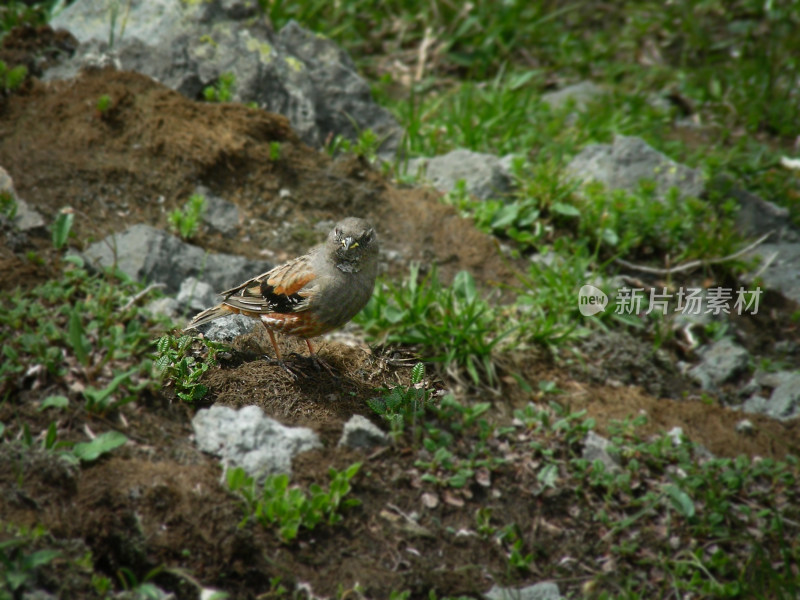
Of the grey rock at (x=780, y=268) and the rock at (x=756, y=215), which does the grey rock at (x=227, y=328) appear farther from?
the rock at (x=756, y=215)

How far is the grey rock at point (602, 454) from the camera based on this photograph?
5.07 meters

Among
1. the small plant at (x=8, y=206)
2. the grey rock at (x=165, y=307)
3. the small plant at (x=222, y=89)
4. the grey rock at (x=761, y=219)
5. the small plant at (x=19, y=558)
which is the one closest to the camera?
the small plant at (x=19, y=558)

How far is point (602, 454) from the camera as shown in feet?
16.8

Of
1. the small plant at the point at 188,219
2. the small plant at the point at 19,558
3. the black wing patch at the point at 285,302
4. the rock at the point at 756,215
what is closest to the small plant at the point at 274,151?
the small plant at the point at 188,219

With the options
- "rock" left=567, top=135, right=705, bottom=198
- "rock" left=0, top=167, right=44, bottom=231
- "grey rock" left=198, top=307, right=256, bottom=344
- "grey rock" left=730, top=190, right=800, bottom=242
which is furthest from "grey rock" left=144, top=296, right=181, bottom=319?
"grey rock" left=730, top=190, right=800, bottom=242

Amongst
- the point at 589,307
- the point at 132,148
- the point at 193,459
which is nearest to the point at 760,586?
the point at 589,307

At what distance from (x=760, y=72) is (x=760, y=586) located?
25.4ft

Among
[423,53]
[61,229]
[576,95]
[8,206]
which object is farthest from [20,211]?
[576,95]

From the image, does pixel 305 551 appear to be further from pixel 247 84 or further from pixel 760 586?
pixel 247 84

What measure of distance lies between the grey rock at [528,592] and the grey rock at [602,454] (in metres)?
1.33

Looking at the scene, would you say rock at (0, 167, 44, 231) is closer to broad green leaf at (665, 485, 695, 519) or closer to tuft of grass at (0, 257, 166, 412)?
tuft of grass at (0, 257, 166, 412)

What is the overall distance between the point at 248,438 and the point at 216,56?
502 cm

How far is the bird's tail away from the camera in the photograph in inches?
123

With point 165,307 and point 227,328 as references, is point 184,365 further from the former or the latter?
point 165,307
